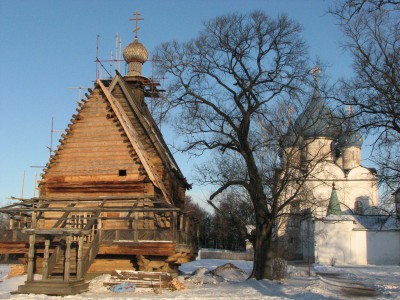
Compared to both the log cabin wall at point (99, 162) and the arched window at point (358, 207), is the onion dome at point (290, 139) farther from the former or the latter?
the arched window at point (358, 207)

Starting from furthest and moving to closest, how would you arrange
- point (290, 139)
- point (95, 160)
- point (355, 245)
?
point (355, 245) < point (290, 139) < point (95, 160)

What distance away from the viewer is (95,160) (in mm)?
22422

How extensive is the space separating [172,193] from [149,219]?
504cm

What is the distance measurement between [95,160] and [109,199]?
209 centimetres

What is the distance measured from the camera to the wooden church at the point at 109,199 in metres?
18.4

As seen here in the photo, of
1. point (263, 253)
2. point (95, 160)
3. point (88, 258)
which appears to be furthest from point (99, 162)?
point (263, 253)

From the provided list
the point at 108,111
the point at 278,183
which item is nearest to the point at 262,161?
the point at 278,183

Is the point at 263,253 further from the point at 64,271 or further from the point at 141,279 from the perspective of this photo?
the point at 64,271

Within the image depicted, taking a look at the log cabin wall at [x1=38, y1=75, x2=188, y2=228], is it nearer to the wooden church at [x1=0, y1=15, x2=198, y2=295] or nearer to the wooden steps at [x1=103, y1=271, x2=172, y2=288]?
the wooden church at [x1=0, y1=15, x2=198, y2=295]

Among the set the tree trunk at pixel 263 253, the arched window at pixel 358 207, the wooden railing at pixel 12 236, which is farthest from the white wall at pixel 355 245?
the wooden railing at pixel 12 236

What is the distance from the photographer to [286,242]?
1928 inches

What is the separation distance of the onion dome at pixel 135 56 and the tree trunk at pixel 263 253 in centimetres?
1493

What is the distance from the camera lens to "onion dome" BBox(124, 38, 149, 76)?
1254 inches

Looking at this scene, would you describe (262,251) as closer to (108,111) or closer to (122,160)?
(122,160)
